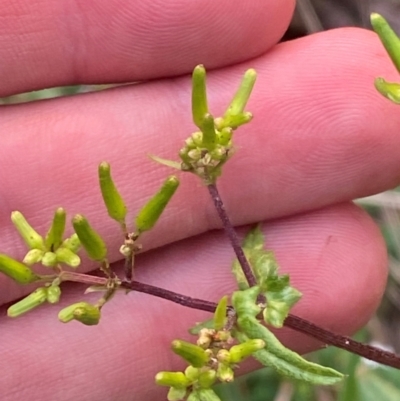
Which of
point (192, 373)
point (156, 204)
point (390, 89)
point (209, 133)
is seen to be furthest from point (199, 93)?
point (192, 373)

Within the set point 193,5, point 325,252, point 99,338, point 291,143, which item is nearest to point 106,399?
point 99,338

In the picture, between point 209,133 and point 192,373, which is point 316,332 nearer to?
point 192,373

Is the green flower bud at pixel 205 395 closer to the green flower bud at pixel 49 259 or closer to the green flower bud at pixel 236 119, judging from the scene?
the green flower bud at pixel 49 259

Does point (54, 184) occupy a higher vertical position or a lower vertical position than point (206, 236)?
higher

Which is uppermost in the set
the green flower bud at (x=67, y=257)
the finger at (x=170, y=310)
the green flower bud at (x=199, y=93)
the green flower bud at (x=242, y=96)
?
the green flower bud at (x=199, y=93)

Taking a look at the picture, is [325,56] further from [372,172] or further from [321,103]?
[372,172]

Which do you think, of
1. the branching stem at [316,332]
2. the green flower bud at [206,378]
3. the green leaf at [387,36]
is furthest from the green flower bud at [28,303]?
the green leaf at [387,36]

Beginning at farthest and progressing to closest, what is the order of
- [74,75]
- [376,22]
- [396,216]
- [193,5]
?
1. [396,216]
2. [74,75]
3. [193,5]
4. [376,22]
